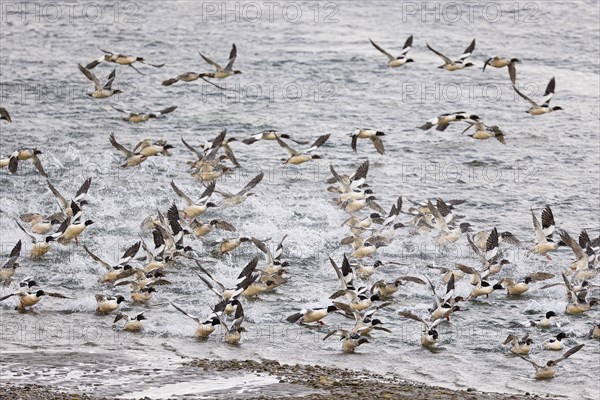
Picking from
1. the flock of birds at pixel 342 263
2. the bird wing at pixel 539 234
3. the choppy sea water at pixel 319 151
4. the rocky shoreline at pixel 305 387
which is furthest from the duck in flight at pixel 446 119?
the rocky shoreline at pixel 305 387

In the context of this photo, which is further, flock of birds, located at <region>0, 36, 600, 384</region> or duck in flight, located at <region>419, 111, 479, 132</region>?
duck in flight, located at <region>419, 111, 479, 132</region>

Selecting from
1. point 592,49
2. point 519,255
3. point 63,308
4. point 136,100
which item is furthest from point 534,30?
point 63,308

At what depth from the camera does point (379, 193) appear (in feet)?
92.4

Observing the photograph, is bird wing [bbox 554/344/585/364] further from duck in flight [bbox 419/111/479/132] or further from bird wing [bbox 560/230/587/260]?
duck in flight [bbox 419/111/479/132]

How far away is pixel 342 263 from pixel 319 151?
10225 millimetres

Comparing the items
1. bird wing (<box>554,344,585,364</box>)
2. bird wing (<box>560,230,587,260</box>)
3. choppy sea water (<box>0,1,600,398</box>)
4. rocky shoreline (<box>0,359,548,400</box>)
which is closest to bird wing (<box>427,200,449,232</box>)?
choppy sea water (<box>0,1,600,398</box>)

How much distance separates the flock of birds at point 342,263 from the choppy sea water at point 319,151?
0.79ft

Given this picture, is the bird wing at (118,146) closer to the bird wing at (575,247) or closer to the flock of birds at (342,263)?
the flock of birds at (342,263)

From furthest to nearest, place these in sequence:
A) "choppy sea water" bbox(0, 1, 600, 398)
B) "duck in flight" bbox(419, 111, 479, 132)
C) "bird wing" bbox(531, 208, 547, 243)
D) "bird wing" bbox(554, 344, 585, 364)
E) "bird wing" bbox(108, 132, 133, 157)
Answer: "duck in flight" bbox(419, 111, 479, 132) < "bird wing" bbox(108, 132, 133, 157) < "bird wing" bbox(531, 208, 547, 243) < "choppy sea water" bbox(0, 1, 600, 398) < "bird wing" bbox(554, 344, 585, 364)

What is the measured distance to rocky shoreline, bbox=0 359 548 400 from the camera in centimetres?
1397

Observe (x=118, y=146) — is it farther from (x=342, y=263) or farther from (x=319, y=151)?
(x=319, y=151)

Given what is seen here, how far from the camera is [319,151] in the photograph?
1249 inches

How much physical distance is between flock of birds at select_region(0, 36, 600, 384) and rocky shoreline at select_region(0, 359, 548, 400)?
173cm

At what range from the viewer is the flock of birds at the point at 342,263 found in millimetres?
18922
